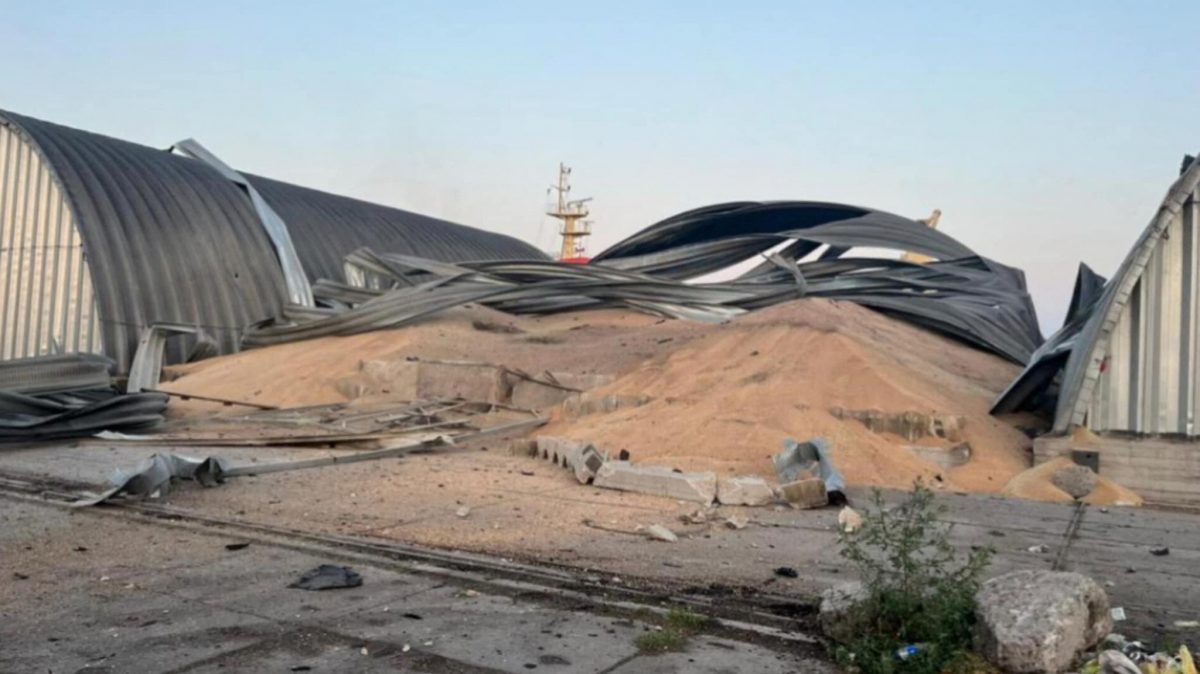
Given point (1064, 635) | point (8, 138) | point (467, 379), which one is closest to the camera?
point (1064, 635)

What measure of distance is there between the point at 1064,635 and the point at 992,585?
45 cm

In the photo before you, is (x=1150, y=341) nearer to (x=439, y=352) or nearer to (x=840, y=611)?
(x=840, y=611)

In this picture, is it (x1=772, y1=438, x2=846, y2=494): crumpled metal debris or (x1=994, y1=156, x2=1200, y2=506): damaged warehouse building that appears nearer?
(x1=772, y1=438, x2=846, y2=494): crumpled metal debris

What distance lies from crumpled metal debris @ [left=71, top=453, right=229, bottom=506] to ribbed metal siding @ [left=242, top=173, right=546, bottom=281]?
17.4 meters

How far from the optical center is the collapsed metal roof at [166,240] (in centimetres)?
1986

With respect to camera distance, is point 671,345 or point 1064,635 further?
point 671,345

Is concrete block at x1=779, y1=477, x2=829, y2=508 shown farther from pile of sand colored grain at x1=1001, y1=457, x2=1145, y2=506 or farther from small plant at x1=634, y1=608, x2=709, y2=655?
small plant at x1=634, y1=608, x2=709, y2=655

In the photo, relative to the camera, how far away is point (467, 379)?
635 inches

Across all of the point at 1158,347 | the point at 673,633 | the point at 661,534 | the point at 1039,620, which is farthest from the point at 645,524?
the point at 1158,347

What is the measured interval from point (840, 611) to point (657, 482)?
4591 mm

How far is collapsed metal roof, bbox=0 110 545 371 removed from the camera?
65.2ft

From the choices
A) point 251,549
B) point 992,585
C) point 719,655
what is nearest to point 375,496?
point 251,549

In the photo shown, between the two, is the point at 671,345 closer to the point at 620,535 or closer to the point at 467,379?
the point at 467,379

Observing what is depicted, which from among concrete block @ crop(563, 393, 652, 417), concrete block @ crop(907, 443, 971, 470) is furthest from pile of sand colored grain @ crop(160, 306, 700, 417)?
concrete block @ crop(907, 443, 971, 470)
